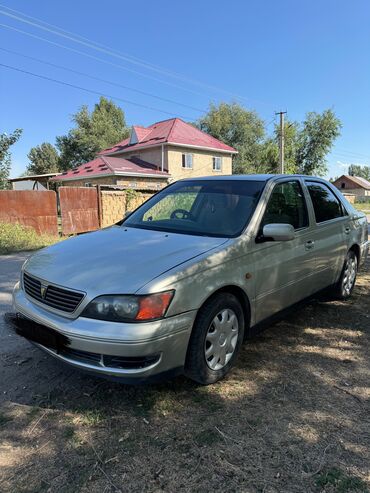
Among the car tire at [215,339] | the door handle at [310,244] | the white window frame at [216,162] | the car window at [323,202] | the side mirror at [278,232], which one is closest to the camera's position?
the car tire at [215,339]

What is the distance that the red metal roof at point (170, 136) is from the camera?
30.5 m

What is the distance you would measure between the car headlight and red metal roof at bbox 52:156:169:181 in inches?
949

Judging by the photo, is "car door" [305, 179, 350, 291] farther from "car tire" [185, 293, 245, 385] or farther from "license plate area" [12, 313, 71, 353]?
"license plate area" [12, 313, 71, 353]

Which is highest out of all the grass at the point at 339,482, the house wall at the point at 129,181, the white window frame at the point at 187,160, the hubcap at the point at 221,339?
the white window frame at the point at 187,160

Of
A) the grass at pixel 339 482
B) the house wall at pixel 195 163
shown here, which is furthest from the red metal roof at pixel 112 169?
the grass at pixel 339 482

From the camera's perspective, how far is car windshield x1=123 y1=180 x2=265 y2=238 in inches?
137

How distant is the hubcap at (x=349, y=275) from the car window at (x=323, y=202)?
0.77 m

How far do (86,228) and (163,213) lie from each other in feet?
34.1

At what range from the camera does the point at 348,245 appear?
5.04 meters

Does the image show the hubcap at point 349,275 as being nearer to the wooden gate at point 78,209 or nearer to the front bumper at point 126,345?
the front bumper at point 126,345

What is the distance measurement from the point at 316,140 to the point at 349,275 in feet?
138

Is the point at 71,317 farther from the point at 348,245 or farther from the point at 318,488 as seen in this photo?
the point at 348,245

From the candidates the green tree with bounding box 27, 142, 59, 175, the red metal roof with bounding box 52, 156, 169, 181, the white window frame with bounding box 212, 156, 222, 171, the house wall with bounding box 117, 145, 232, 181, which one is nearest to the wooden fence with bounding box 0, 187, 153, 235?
the red metal roof with bounding box 52, 156, 169, 181

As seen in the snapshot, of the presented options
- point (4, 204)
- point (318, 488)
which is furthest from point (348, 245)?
point (4, 204)
